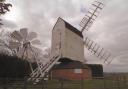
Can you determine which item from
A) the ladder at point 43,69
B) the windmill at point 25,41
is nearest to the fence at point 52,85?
the ladder at point 43,69

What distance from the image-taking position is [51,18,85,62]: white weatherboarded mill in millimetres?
33125

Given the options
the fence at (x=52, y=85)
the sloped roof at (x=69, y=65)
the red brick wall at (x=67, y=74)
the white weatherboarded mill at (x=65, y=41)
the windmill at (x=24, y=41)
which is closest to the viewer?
the fence at (x=52, y=85)

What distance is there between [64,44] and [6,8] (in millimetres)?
19142

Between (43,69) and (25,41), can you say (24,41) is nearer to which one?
(25,41)

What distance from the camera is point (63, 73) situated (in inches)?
1362

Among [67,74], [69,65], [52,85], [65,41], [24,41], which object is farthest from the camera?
[69,65]

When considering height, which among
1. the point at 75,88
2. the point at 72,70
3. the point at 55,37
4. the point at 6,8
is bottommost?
the point at 75,88

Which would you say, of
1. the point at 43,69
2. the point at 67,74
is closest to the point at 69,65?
the point at 67,74

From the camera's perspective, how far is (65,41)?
33.1m

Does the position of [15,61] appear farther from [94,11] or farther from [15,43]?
[94,11]

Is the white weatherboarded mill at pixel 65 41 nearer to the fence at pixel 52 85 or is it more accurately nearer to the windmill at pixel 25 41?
the windmill at pixel 25 41

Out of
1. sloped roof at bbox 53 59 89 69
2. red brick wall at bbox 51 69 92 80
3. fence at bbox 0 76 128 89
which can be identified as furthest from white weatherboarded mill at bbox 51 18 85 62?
fence at bbox 0 76 128 89

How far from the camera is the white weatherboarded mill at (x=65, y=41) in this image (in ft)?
109

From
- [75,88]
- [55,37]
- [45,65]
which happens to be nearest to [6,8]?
[75,88]
